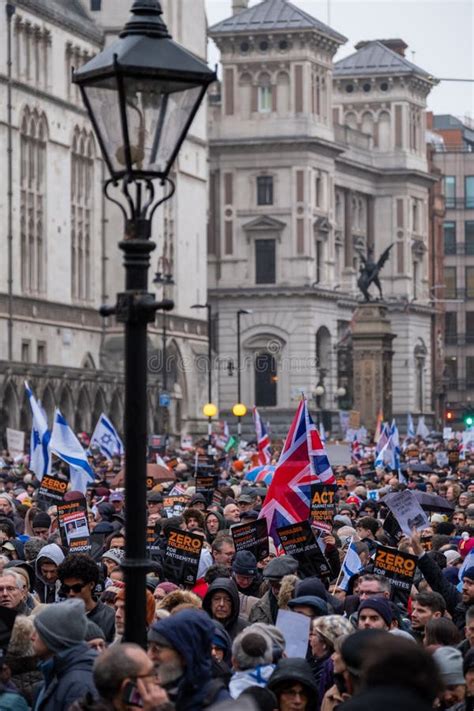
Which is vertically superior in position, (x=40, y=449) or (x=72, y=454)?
(x=40, y=449)

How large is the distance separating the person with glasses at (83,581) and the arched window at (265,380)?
305ft

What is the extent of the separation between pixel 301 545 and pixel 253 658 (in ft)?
21.2

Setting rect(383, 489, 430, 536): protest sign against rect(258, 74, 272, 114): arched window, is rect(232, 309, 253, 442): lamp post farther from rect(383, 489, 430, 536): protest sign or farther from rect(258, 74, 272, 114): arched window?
rect(383, 489, 430, 536): protest sign

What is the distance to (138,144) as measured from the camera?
1052 cm

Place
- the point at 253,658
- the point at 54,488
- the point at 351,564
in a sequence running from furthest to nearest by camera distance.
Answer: the point at 54,488 → the point at 351,564 → the point at 253,658

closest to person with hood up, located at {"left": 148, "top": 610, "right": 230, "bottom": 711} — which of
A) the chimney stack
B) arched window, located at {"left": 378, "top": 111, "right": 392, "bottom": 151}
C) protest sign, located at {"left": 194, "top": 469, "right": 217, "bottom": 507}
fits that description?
protest sign, located at {"left": 194, "top": 469, "right": 217, "bottom": 507}

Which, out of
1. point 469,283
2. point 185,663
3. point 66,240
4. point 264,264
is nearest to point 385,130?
point 264,264

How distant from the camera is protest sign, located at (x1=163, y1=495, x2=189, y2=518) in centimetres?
2357

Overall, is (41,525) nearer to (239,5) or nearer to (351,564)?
(351,564)

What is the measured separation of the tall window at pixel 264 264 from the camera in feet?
357

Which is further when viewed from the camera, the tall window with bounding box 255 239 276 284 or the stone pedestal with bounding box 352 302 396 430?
the tall window with bounding box 255 239 276 284

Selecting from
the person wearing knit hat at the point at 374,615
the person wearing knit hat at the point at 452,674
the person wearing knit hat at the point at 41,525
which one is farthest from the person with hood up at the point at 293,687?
the person wearing knit hat at the point at 41,525

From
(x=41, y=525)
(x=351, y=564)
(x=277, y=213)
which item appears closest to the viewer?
(x=351, y=564)

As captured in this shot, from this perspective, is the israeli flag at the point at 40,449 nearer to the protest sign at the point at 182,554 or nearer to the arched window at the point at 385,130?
the protest sign at the point at 182,554
